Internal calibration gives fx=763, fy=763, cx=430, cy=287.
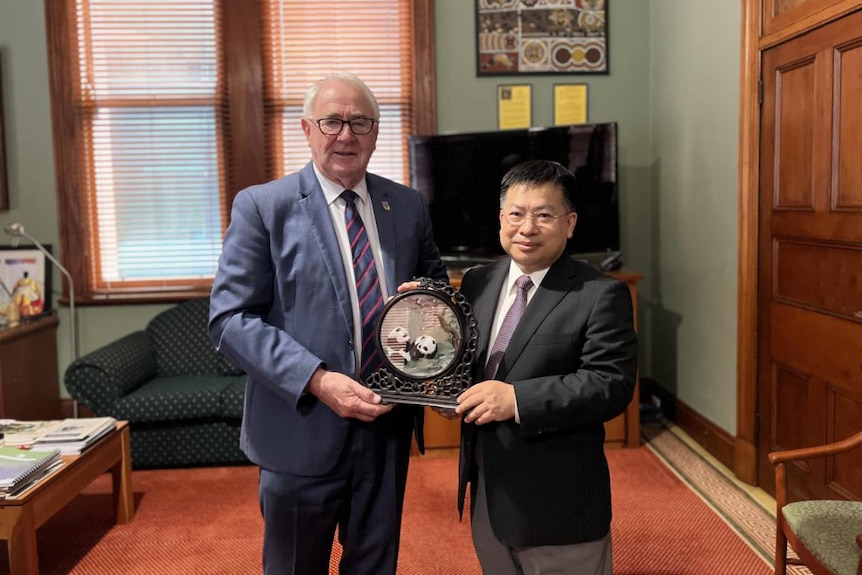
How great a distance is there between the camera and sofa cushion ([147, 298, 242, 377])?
13.2 ft

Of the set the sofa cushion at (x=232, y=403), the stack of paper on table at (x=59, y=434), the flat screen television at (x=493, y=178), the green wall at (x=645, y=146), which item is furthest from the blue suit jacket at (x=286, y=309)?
the green wall at (x=645, y=146)

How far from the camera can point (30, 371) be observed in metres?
3.86

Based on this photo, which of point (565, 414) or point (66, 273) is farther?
point (66, 273)

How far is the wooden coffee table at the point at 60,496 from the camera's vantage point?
2.28 metres

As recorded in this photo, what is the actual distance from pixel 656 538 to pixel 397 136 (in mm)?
2569

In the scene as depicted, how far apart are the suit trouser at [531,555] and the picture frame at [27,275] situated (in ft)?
10.7

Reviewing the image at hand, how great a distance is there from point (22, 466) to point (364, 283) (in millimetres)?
1481

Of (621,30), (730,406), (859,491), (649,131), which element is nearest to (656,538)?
(859,491)

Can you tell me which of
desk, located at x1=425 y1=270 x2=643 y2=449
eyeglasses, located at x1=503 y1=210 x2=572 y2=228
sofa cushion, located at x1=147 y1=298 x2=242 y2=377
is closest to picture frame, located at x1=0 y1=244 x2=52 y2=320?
sofa cushion, located at x1=147 y1=298 x2=242 y2=377

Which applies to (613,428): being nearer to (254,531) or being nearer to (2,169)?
(254,531)

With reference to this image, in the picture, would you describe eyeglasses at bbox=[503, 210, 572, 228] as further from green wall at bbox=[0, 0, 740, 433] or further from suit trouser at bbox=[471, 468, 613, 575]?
A: green wall at bbox=[0, 0, 740, 433]

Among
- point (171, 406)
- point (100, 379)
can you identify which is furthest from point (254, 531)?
point (100, 379)

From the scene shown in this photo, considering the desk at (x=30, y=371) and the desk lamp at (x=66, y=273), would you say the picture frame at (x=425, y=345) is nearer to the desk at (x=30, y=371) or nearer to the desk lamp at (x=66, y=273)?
the desk at (x=30, y=371)

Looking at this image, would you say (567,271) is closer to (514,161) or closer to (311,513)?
(311,513)
